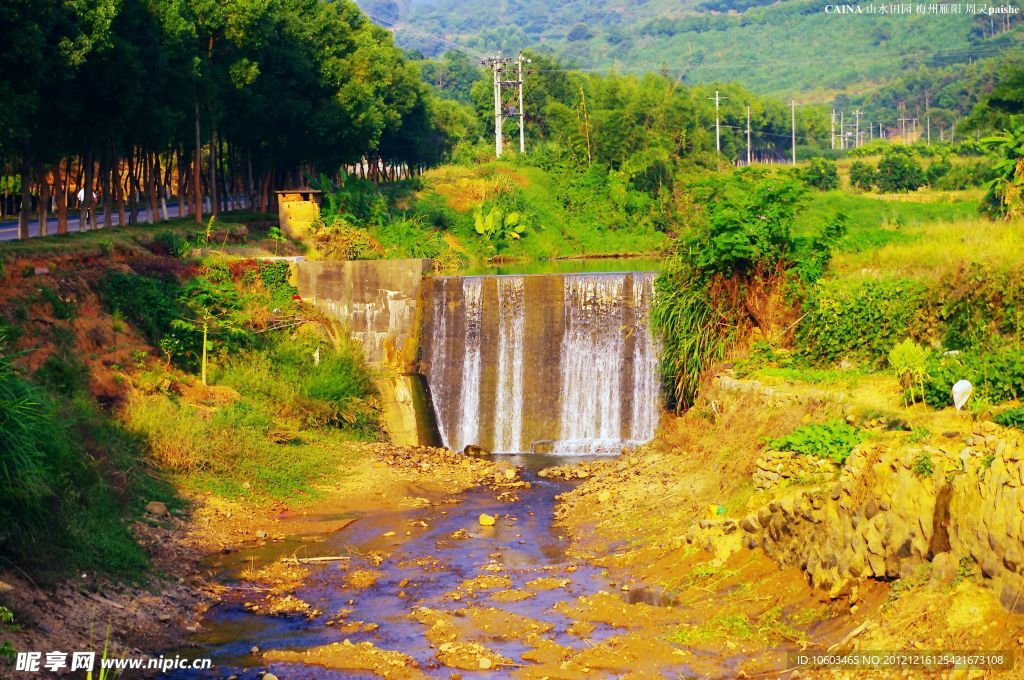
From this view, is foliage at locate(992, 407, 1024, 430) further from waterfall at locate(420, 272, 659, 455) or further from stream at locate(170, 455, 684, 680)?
A: waterfall at locate(420, 272, 659, 455)

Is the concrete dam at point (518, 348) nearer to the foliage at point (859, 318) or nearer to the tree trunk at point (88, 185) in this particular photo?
the foliage at point (859, 318)

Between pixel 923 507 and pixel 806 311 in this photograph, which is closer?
pixel 923 507

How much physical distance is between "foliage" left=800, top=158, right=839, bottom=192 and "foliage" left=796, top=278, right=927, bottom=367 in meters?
52.9

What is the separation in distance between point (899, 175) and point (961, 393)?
211ft

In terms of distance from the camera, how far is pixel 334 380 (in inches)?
978

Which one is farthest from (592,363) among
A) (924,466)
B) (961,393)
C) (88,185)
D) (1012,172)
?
(88,185)

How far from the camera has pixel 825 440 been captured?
1459 centimetres

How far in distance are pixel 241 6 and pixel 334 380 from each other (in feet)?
48.8

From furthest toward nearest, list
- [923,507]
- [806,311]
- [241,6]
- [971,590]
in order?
[241,6] < [806,311] < [923,507] < [971,590]

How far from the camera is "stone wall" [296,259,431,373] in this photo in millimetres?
27859

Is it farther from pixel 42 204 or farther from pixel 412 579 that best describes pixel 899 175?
pixel 412 579

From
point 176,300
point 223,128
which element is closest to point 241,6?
point 223,128

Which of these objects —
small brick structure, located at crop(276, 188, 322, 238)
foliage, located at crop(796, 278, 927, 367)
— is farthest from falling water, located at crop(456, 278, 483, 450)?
foliage, located at crop(796, 278, 927, 367)

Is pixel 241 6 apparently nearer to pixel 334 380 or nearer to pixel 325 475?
pixel 334 380
